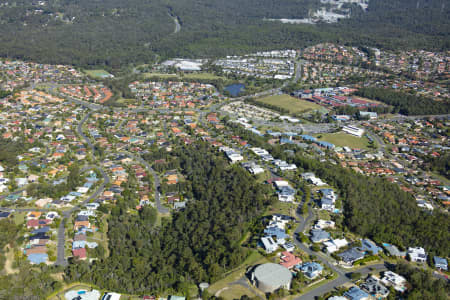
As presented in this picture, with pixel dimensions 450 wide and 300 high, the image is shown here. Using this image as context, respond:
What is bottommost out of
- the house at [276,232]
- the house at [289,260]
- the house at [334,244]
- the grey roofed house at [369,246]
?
the grey roofed house at [369,246]

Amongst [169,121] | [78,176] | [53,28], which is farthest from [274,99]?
[53,28]

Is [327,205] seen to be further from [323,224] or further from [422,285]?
[422,285]

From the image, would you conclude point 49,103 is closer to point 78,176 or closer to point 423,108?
point 78,176

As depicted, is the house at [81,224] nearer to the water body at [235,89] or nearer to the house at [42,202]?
the house at [42,202]

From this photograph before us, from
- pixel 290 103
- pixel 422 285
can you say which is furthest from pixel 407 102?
pixel 422 285

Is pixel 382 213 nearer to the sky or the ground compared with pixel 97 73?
nearer to the ground

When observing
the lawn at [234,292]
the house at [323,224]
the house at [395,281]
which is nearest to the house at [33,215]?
the lawn at [234,292]
